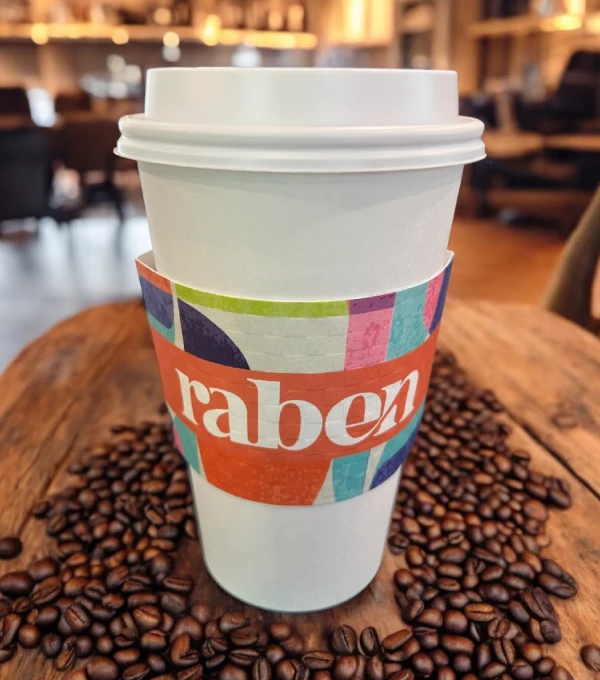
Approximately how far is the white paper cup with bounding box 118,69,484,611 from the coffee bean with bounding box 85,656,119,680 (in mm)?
349

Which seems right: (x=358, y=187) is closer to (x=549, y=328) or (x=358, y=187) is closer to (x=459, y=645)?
(x=459, y=645)

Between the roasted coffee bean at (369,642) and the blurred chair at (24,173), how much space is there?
13.1ft

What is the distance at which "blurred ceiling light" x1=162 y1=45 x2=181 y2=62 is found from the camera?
680cm

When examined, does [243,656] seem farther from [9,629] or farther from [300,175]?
[300,175]

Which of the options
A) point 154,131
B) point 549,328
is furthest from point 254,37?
point 154,131

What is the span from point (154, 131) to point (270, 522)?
0.37 metres

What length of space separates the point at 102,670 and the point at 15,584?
0.50 feet

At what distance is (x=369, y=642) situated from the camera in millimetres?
587

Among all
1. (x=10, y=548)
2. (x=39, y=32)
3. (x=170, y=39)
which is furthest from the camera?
(x=170, y=39)

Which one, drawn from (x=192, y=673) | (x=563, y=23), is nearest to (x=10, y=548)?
(x=192, y=673)

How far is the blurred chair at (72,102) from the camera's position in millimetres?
5047

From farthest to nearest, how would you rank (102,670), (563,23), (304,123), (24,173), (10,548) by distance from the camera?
1. (563,23)
2. (24,173)
3. (10,548)
4. (102,670)
5. (304,123)

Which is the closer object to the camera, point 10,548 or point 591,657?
point 591,657

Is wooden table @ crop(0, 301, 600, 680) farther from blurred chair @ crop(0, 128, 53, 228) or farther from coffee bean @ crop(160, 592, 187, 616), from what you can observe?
blurred chair @ crop(0, 128, 53, 228)
